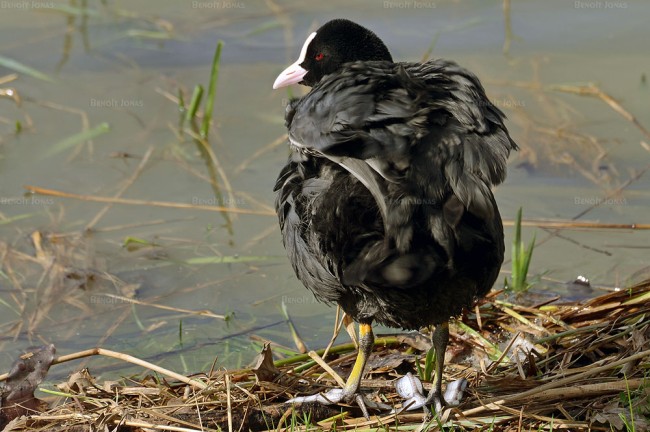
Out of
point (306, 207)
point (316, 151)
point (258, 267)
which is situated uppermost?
point (316, 151)

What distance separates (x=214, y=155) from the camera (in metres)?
5.89

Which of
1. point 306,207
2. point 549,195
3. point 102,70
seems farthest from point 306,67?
point 102,70

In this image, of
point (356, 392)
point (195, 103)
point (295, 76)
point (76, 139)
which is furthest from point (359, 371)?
point (76, 139)

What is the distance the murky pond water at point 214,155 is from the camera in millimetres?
4641

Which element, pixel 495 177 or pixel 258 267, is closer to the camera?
pixel 495 177

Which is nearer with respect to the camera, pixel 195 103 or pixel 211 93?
pixel 211 93

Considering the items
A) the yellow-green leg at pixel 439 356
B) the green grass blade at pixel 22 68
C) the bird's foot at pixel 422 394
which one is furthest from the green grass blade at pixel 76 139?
the yellow-green leg at pixel 439 356

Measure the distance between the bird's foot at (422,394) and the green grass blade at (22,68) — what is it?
4.16m

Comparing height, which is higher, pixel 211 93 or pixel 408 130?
pixel 408 130

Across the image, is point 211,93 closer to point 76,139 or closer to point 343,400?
point 76,139

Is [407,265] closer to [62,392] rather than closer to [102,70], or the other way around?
[62,392]

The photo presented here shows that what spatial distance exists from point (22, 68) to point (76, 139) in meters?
0.96

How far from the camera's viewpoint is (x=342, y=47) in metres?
3.80

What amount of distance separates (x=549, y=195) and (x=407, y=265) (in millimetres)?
3014
